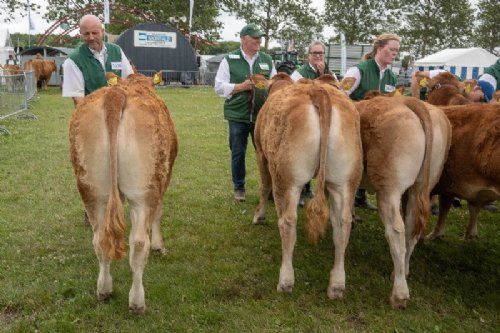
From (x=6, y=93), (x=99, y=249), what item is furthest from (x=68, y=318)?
(x=6, y=93)

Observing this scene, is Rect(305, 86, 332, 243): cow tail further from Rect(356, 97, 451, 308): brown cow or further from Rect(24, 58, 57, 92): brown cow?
Rect(24, 58, 57, 92): brown cow

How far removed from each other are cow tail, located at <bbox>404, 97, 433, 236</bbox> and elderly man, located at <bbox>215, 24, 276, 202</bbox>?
8.49ft

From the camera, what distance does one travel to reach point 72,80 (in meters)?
5.22

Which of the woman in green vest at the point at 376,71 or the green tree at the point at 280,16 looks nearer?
the woman in green vest at the point at 376,71

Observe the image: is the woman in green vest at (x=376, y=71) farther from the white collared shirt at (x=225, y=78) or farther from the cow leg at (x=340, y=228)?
the cow leg at (x=340, y=228)

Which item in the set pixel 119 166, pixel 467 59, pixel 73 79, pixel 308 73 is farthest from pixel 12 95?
pixel 467 59

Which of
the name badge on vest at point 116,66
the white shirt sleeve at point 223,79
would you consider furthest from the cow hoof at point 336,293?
the name badge on vest at point 116,66

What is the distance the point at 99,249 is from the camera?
3.66 metres

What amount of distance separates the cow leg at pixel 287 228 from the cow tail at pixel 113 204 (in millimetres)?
1298

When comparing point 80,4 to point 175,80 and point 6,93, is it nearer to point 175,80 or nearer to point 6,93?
point 175,80

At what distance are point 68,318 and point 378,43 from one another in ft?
14.2

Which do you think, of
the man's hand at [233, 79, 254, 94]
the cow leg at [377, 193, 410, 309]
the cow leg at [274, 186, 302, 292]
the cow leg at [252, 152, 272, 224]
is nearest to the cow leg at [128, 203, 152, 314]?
the cow leg at [274, 186, 302, 292]

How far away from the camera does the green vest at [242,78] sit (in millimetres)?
6391

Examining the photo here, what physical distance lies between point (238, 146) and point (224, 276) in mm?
2633
